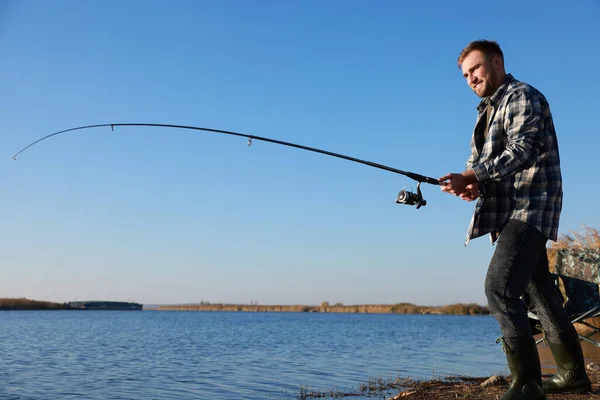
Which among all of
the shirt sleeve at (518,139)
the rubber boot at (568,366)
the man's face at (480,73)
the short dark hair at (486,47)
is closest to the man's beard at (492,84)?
the man's face at (480,73)

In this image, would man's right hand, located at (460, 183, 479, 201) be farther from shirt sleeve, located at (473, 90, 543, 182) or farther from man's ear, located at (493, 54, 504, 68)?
man's ear, located at (493, 54, 504, 68)

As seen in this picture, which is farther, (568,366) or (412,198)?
(568,366)

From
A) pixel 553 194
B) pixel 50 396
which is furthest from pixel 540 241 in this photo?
pixel 50 396

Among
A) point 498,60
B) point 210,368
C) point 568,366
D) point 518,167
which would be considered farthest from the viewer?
point 210,368

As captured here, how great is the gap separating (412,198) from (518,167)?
30.5 inches

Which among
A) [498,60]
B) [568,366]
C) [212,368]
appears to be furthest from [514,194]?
[212,368]

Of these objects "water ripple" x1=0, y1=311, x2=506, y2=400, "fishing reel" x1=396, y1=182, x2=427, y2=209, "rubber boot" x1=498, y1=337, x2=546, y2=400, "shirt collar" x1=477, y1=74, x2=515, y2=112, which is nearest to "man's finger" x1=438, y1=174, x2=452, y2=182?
"fishing reel" x1=396, y1=182, x2=427, y2=209

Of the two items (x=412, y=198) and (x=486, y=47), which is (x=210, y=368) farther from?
(x=486, y=47)

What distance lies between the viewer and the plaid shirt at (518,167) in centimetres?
363

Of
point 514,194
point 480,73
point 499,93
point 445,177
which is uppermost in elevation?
point 480,73

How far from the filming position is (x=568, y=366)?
4.29 metres

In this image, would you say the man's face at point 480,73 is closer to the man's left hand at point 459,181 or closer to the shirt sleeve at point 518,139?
the shirt sleeve at point 518,139

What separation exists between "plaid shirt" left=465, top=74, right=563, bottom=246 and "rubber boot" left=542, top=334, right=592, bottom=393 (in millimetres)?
958

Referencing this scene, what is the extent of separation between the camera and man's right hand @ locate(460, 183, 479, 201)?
385cm
